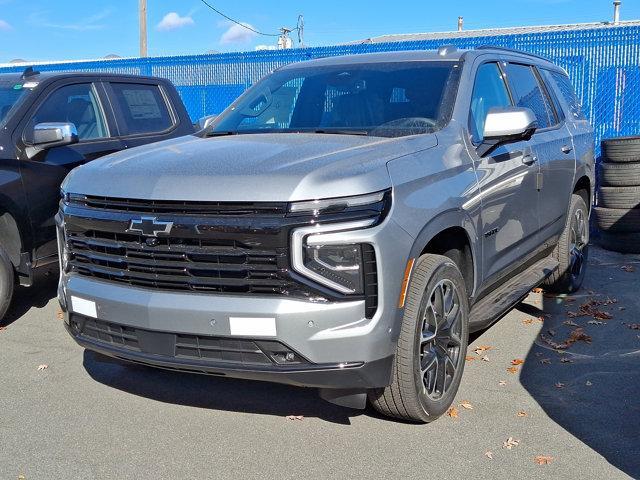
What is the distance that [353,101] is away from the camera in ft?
15.1

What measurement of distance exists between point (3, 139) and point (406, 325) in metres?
3.78

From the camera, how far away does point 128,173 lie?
3.53 meters

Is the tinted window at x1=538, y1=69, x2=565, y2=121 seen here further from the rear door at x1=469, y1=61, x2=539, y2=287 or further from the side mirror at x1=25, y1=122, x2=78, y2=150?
the side mirror at x1=25, y1=122, x2=78, y2=150

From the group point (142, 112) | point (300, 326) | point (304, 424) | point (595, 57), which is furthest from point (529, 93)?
point (595, 57)

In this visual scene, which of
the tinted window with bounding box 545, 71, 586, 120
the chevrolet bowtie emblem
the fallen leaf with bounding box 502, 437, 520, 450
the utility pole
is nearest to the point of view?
the chevrolet bowtie emblem

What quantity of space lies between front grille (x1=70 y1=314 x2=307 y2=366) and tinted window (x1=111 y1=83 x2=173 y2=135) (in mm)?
3494

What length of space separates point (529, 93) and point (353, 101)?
1725mm

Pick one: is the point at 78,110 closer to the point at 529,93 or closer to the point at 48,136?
the point at 48,136

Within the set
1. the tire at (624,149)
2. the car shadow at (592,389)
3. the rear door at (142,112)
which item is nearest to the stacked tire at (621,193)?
the tire at (624,149)

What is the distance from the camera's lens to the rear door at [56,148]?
562cm

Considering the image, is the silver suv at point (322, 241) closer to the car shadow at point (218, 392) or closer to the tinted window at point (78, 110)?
the car shadow at point (218, 392)

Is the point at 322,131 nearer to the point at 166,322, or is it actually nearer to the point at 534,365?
the point at 166,322

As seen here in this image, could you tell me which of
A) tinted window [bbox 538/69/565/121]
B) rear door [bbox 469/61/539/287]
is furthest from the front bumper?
tinted window [bbox 538/69/565/121]

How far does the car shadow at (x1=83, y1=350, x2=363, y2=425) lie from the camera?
13.2 ft
